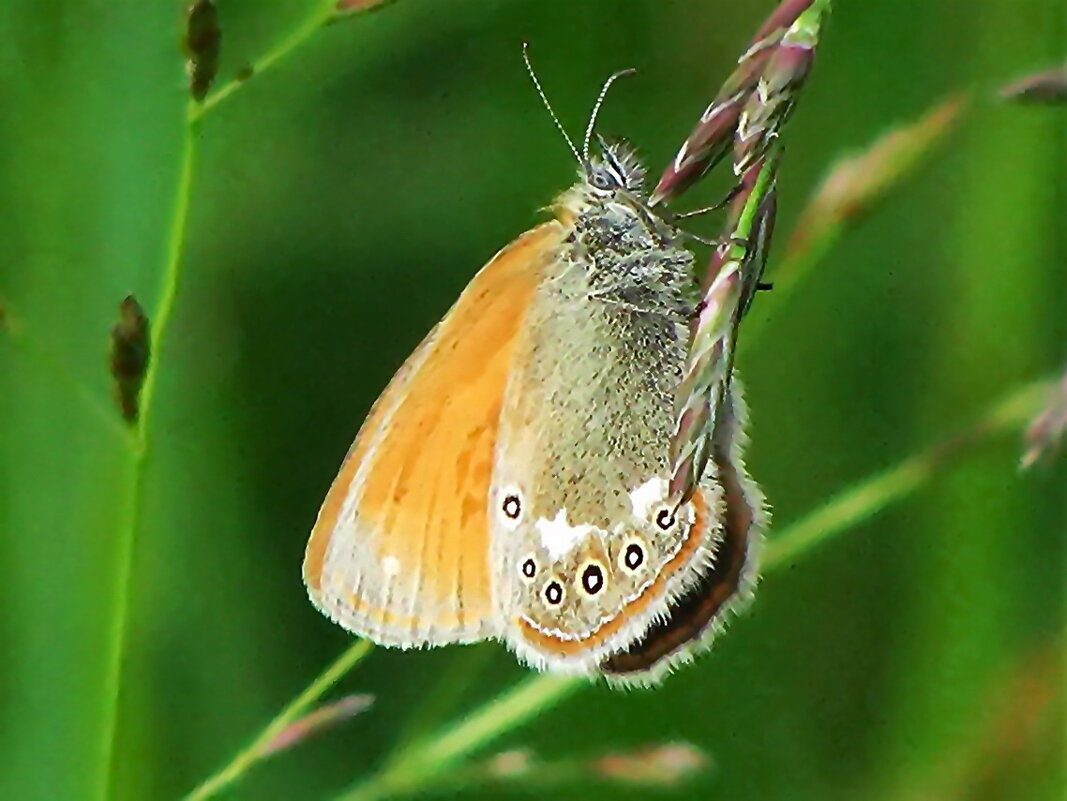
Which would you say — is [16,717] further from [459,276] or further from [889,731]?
[889,731]

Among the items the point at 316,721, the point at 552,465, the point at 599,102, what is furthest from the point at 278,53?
the point at 316,721

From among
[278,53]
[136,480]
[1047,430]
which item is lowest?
[1047,430]

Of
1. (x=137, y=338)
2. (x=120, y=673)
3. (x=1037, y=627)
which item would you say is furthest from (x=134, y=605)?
(x=1037, y=627)

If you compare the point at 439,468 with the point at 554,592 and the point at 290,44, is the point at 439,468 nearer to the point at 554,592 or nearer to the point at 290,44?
the point at 554,592

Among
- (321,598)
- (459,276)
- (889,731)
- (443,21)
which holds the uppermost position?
(443,21)

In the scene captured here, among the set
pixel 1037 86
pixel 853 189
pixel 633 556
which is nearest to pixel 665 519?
pixel 633 556

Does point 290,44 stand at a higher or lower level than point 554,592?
higher

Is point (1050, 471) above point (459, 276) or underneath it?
underneath

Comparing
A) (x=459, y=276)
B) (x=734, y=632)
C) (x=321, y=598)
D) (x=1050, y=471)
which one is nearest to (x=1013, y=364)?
(x=1050, y=471)
